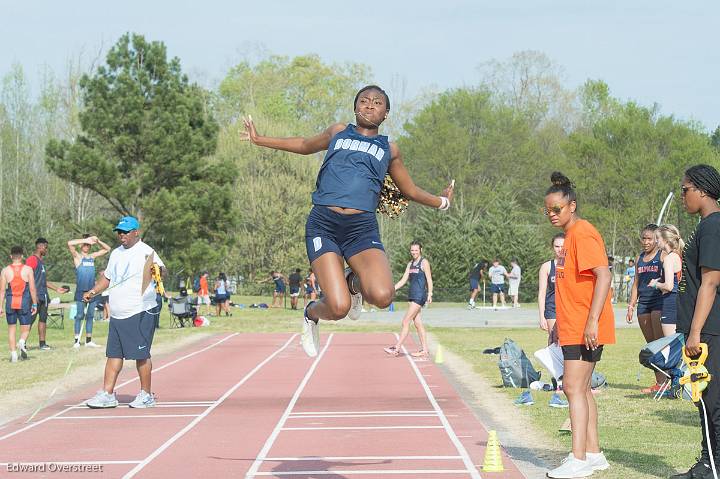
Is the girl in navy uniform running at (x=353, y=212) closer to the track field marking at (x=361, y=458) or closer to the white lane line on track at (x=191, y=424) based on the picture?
the track field marking at (x=361, y=458)

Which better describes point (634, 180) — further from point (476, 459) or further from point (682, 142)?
point (476, 459)

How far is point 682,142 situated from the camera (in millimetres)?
61219

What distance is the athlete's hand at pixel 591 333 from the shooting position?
7.35m

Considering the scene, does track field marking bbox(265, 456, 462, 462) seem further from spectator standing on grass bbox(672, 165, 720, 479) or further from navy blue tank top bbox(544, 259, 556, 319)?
navy blue tank top bbox(544, 259, 556, 319)

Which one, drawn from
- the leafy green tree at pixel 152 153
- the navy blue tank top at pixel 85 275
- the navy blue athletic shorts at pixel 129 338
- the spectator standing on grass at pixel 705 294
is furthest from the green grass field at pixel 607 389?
the leafy green tree at pixel 152 153

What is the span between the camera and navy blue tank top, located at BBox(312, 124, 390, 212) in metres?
7.04

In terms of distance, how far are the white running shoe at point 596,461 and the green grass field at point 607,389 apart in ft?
0.23

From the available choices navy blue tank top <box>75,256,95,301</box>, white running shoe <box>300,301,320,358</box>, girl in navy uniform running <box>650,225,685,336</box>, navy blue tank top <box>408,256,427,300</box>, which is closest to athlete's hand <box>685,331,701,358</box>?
white running shoe <box>300,301,320,358</box>

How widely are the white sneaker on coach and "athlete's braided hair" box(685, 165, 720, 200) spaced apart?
2.13 m

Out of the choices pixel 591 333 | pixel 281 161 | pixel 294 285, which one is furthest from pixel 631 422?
pixel 281 161

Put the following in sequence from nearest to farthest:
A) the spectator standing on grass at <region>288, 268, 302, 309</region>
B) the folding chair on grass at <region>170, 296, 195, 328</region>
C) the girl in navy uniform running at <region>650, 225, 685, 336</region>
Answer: the girl in navy uniform running at <region>650, 225, 685, 336</region> → the folding chair on grass at <region>170, 296, 195, 328</region> → the spectator standing on grass at <region>288, 268, 302, 309</region>

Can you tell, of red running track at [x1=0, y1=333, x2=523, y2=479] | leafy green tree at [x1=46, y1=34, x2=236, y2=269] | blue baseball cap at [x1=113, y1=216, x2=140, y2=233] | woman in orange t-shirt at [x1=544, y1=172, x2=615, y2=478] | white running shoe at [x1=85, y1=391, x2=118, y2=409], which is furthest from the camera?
leafy green tree at [x1=46, y1=34, x2=236, y2=269]

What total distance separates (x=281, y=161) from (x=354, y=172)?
5272 centimetres

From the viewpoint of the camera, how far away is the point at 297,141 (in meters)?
7.76
